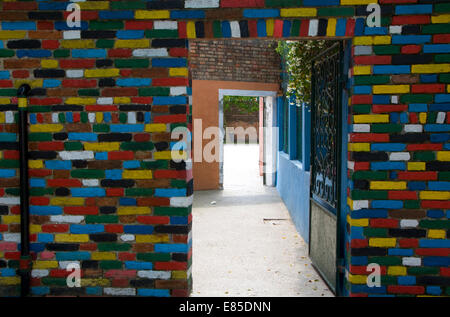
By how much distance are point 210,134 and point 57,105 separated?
7983mm

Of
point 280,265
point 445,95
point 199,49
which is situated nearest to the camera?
point 445,95

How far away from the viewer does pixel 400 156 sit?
11.7 ft

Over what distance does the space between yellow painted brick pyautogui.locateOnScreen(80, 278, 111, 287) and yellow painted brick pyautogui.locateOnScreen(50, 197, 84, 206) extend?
28.1 inches

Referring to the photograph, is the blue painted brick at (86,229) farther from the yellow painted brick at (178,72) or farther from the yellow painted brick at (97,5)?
the yellow painted brick at (97,5)

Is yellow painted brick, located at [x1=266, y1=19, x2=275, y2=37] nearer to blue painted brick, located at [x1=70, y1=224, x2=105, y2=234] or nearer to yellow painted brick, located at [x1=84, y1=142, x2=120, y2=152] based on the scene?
yellow painted brick, located at [x1=84, y1=142, x2=120, y2=152]

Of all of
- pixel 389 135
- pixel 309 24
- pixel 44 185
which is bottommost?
pixel 44 185

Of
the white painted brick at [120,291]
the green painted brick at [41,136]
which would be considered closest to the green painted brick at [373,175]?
the white painted brick at [120,291]

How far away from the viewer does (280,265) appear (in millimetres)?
5309

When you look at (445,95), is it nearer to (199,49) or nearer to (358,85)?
(358,85)

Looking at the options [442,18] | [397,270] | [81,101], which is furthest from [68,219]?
[442,18]

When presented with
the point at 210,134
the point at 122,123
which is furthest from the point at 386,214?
the point at 210,134

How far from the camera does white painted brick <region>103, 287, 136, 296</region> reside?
3.74 metres

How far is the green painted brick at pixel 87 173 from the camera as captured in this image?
3.72 metres

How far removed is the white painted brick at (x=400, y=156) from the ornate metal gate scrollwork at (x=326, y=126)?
1.89ft
